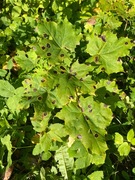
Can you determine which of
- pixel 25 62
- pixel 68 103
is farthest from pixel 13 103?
pixel 68 103

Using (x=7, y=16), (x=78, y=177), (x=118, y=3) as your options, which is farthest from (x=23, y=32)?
(x=78, y=177)

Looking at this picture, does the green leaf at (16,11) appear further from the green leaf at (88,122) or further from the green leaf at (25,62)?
the green leaf at (88,122)

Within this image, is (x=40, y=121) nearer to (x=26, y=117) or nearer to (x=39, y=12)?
(x=26, y=117)

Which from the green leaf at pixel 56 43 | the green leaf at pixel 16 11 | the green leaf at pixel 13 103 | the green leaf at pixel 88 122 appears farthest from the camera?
the green leaf at pixel 16 11

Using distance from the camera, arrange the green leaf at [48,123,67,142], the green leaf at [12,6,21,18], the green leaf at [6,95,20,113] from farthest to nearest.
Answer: the green leaf at [12,6,21,18] < the green leaf at [6,95,20,113] < the green leaf at [48,123,67,142]

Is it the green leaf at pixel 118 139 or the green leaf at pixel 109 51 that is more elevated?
the green leaf at pixel 109 51

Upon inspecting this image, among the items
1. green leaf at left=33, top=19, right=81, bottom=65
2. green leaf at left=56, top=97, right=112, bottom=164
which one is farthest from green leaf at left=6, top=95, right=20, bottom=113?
green leaf at left=56, top=97, right=112, bottom=164

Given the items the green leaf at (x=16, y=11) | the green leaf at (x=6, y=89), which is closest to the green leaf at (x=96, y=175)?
the green leaf at (x=6, y=89)

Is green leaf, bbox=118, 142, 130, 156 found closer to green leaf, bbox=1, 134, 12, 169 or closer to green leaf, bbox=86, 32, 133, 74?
green leaf, bbox=86, 32, 133, 74
